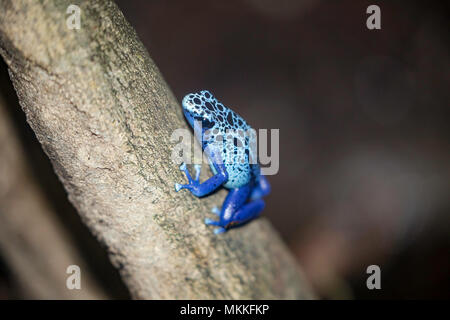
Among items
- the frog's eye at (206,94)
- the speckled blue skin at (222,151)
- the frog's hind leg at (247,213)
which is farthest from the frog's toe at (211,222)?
the frog's eye at (206,94)

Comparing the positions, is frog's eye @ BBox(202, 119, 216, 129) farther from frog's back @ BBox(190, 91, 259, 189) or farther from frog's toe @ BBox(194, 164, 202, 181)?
frog's toe @ BBox(194, 164, 202, 181)

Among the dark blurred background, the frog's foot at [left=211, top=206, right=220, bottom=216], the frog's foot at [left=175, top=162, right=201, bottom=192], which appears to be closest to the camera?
the frog's foot at [left=175, top=162, right=201, bottom=192]

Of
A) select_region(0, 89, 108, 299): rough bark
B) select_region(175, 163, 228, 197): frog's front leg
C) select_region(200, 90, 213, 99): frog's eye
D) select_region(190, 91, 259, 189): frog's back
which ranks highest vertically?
select_region(200, 90, 213, 99): frog's eye

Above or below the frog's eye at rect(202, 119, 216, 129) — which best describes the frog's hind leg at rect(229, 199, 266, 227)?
below

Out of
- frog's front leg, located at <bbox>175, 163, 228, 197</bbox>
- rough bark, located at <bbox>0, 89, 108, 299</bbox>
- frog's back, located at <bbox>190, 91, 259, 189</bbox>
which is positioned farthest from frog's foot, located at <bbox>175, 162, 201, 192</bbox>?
rough bark, located at <bbox>0, 89, 108, 299</bbox>

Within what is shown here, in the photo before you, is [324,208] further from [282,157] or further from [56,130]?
[56,130]

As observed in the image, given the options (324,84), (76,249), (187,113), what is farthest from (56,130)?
(324,84)

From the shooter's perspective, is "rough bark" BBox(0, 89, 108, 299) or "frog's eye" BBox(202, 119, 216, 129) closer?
"frog's eye" BBox(202, 119, 216, 129)
